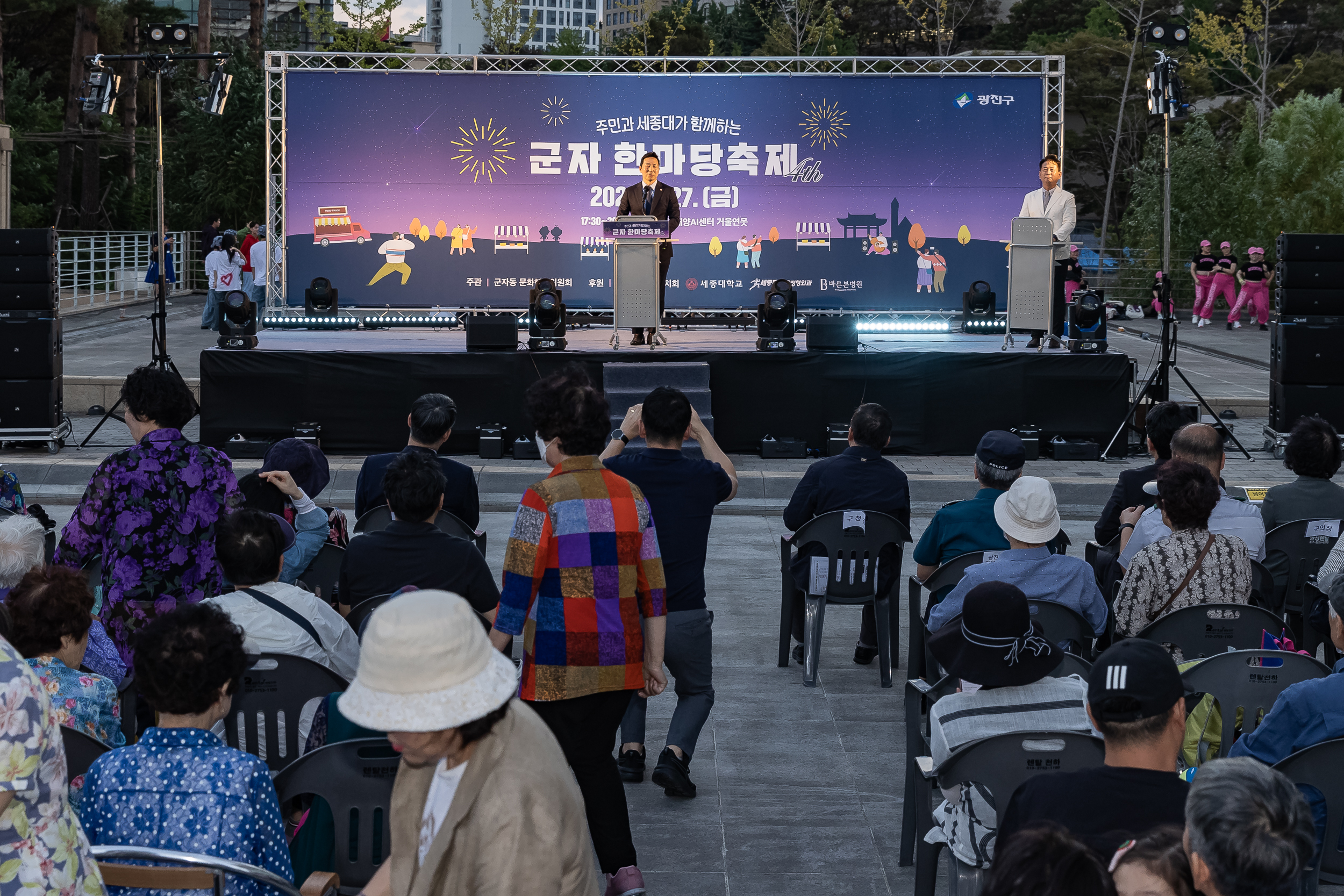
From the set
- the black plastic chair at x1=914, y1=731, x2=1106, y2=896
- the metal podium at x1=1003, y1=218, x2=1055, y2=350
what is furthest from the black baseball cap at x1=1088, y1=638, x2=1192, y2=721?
the metal podium at x1=1003, y1=218, x2=1055, y2=350

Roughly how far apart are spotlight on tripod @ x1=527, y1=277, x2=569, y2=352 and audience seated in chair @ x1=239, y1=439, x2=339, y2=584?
621 cm

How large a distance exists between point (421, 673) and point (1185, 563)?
3.11 metres

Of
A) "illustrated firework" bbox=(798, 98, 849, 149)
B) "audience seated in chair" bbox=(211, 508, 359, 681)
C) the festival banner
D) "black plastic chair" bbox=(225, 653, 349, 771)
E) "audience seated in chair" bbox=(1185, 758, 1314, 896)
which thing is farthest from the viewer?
"illustrated firework" bbox=(798, 98, 849, 149)

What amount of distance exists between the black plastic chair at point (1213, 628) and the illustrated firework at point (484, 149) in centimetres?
1247

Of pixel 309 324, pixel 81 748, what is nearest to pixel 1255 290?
pixel 309 324

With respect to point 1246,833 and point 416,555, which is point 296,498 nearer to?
point 416,555

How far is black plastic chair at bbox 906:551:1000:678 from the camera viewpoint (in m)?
4.82

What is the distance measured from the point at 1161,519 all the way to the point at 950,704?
182 cm

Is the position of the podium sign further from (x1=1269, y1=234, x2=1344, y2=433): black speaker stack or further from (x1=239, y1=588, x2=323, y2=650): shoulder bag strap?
(x1=239, y1=588, x2=323, y2=650): shoulder bag strap

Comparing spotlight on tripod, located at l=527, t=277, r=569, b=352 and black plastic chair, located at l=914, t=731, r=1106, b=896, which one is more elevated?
spotlight on tripod, located at l=527, t=277, r=569, b=352

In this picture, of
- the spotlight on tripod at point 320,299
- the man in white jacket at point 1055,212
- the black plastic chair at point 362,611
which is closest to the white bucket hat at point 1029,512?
the black plastic chair at point 362,611

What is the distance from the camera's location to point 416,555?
4.11 meters

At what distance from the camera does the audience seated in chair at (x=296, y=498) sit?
16.0ft

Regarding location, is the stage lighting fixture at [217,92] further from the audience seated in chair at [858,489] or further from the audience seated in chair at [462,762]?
the audience seated in chair at [462,762]
